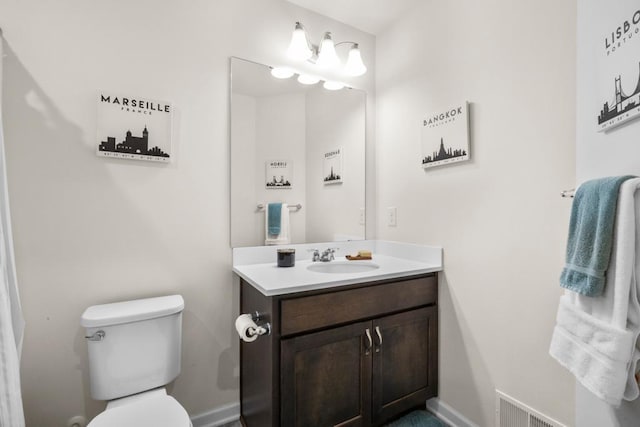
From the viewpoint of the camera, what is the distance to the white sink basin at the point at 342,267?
1819mm

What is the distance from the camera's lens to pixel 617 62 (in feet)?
2.77

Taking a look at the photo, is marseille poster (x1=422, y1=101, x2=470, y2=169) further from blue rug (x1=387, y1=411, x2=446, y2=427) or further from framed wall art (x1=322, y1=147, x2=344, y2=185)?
blue rug (x1=387, y1=411, x2=446, y2=427)

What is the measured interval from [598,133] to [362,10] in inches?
63.1

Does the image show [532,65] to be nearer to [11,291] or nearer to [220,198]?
[220,198]

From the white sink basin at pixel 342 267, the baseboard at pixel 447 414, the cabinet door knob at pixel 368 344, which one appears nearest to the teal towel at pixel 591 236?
the cabinet door knob at pixel 368 344

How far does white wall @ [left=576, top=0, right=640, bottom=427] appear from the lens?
0.80 meters

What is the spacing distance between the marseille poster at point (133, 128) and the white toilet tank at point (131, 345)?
721 millimetres

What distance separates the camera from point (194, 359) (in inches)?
63.1

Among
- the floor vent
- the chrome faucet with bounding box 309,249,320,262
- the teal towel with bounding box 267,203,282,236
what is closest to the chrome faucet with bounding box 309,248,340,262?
the chrome faucet with bounding box 309,249,320,262

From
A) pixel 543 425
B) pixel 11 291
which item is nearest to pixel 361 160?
pixel 543 425

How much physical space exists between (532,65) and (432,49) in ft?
2.05

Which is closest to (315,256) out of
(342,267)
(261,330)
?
(342,267)

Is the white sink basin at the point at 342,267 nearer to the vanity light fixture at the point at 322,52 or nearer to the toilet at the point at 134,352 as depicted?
the toilet at the point at 134,352

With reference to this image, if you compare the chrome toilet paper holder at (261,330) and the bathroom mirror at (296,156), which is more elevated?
the bathroom mirror at (296,156)
